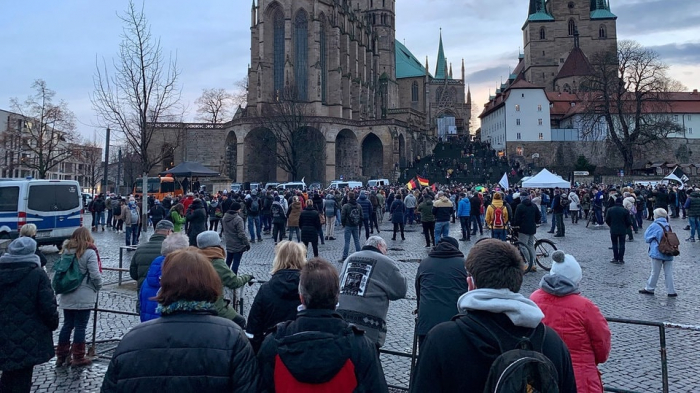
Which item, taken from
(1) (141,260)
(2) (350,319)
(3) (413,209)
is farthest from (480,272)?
(3) (413,209)

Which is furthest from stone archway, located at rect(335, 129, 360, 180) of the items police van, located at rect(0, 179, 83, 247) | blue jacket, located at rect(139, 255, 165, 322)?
blue jacket, located at rect(139, 255, 165, 322)

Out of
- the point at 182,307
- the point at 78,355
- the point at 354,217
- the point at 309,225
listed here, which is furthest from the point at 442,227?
the point at 182,307

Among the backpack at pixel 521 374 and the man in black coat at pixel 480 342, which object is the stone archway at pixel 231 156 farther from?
the backpack at pixel 521 374

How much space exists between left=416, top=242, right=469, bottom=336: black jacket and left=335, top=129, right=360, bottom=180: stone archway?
47965mm

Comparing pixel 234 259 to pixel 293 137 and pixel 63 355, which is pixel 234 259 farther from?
pixel 293 137

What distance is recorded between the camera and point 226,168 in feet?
174

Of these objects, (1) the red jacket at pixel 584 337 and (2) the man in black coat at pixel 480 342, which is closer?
(2) the man in black coat at pixel 480 342

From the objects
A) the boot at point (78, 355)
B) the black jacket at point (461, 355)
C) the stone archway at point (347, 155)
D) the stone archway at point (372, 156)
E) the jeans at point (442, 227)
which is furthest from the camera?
the stone archway at point (372, 156)

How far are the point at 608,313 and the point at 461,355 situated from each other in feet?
22.4

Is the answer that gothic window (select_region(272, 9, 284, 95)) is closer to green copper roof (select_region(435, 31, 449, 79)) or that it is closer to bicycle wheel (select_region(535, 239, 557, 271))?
bicycle wheel (select_region(535, 239, 557, 271))

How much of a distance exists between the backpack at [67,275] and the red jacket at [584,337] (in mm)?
4639

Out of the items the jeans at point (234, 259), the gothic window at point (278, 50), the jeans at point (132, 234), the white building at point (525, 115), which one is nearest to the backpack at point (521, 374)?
Answer: the jeans at point (234, 259)

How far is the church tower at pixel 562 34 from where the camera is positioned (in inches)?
3113

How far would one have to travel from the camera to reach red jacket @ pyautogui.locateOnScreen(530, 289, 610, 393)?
9.71ft
